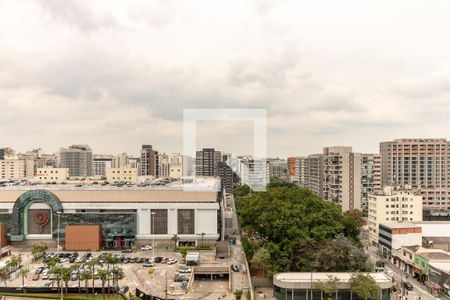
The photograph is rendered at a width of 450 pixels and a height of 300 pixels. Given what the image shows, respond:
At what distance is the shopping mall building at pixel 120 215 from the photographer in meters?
11.6

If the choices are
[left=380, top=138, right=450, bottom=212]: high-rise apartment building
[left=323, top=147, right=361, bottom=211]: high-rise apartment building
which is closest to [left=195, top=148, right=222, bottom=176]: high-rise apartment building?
[left=323, top=147, right=361, bottom=211]: high-rise apartment building

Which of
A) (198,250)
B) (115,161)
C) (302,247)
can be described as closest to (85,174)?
(115,161)

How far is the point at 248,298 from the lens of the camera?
24.7 feet

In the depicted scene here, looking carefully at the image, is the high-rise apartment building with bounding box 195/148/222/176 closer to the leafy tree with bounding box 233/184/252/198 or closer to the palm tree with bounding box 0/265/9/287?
the leafy tree with bounding box 233/184/252/198

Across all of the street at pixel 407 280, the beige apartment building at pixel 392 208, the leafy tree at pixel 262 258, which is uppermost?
the beige apartment building at pixel 392 208

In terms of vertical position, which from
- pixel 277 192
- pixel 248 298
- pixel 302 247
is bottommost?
pixel 248 298

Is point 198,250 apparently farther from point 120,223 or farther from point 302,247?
point 302,247

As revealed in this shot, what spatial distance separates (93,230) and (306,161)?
15605 mm

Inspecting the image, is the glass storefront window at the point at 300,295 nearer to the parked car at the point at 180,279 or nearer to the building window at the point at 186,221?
the parked car at the point at 180,279

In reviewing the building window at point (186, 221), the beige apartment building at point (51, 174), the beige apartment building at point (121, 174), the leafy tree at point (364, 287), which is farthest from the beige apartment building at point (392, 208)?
the beige apartment building at point (51, 174)

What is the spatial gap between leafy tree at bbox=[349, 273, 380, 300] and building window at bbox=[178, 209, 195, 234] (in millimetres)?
5469

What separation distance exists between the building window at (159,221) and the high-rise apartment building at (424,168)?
12.4 meters

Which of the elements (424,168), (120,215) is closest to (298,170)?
(424,168)

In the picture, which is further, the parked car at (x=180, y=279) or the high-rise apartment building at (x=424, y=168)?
the high-rise apartment building at (x=424, y=168)
